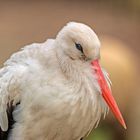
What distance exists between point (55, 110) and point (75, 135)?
194mm

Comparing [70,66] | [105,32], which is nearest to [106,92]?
[70,66]

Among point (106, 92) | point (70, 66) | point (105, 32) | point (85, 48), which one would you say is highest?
point (85, 48)

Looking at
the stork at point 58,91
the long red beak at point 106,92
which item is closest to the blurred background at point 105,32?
the stork at point 58,91

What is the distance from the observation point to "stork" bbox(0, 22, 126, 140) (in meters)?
3.74

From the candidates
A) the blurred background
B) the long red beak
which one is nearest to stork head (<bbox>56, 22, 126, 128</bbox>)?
the long red beak

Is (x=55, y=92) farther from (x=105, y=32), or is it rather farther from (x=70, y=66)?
(x=105, y=32)

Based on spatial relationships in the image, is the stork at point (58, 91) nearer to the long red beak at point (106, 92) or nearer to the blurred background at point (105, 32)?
the long red beak at point (106, 92)

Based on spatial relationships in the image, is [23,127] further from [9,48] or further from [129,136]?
[9,48]

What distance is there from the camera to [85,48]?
3656 mm

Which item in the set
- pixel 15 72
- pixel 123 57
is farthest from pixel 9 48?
pixel 15 72

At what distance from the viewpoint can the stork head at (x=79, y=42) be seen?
363cm

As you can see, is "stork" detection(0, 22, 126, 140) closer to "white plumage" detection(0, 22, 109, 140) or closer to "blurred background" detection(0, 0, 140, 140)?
"white plumage" detection(0, 22, 109, 140)

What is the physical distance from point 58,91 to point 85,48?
10.1 inches

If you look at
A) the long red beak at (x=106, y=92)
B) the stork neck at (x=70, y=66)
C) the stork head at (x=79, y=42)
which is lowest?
the long red beak at (x=106, y=92)
